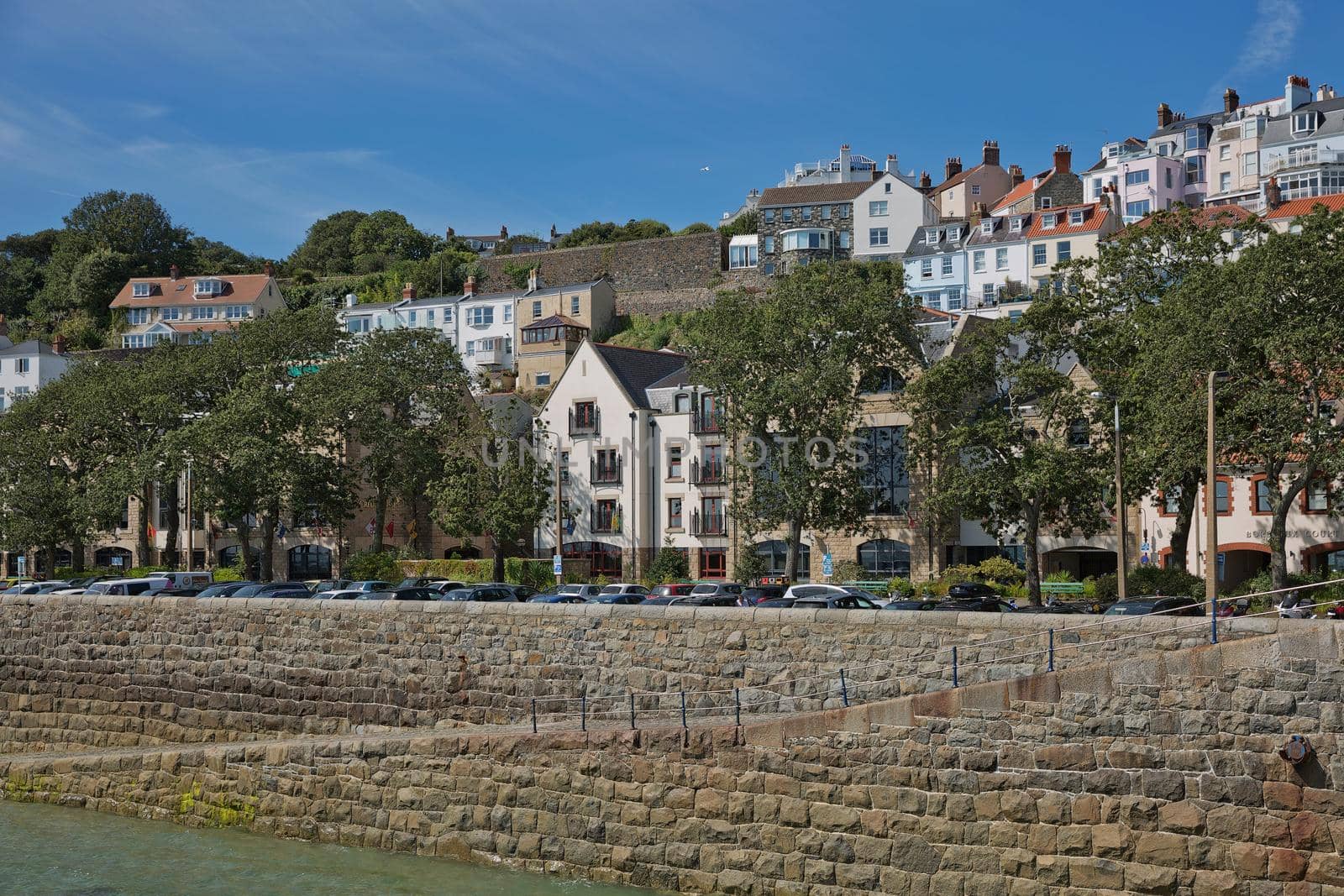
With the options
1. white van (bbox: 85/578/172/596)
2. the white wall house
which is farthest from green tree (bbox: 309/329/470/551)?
the white wall house

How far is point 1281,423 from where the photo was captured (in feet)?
117

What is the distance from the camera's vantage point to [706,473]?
60438 millimetres

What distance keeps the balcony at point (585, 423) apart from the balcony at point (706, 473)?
5076mm

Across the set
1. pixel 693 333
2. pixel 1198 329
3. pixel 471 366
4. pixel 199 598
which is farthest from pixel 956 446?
pixel 471 366

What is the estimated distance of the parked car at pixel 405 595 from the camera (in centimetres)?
3691

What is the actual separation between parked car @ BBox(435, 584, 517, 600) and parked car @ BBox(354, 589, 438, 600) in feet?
0.12

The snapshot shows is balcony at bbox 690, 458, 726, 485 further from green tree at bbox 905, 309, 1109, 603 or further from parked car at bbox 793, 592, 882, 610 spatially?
parked car at bbox 793, 592, 882, 610

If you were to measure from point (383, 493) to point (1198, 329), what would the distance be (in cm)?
3877

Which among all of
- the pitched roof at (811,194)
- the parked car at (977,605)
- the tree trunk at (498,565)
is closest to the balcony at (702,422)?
the tree trunk at (498,565)

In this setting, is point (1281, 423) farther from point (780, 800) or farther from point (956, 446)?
point (780, 800)

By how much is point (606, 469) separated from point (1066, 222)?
143ft

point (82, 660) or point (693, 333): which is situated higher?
point (693, 333)

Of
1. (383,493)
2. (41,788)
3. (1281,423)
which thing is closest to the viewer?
(41,788)

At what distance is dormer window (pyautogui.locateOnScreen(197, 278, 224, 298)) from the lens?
119 m
